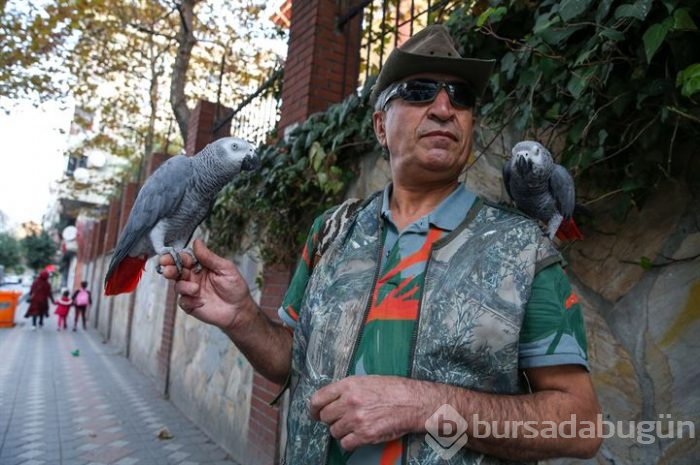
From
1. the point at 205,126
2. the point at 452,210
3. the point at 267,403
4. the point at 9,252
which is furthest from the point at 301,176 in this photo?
the point at 9,252

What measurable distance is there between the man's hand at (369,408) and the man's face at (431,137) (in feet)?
2.43

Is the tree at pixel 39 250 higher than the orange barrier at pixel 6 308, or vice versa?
the tree at pixel 39 250

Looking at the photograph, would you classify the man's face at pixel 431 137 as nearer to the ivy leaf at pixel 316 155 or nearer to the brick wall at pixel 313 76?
the ivy leaf at pixel 316 155

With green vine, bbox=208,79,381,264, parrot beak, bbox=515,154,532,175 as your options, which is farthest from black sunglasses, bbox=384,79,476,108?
green vine, bbox=208,79,381,264

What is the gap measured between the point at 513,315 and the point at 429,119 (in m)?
0.71

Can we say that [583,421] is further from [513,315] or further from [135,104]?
[135,104]

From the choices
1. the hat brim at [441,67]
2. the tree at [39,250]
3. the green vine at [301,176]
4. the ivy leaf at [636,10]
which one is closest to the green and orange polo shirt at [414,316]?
the hat brim at [441,67]

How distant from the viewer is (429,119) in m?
1.59

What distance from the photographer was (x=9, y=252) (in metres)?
49.1

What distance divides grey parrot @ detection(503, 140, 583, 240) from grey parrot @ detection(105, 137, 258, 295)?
1.02 metres

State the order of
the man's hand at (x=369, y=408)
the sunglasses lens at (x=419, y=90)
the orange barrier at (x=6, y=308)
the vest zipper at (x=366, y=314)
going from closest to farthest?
the man's hand at (x=369, y=408)
the vest zipper at (x=366, y=314)
the sunglasses lens at (x=419, y=90)
the orange barrier at (x=6, y=308)

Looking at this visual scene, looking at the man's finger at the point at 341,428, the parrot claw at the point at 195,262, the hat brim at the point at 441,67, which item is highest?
the hat brim at the point at 441,67

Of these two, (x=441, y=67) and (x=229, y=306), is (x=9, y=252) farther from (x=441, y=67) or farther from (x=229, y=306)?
(x=441, y=67)

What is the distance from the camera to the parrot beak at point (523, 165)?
1.75 m
